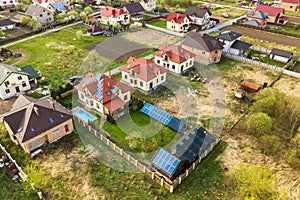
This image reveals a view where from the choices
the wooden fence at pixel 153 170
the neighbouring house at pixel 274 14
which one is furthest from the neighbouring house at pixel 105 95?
the neighbouring house at pixel 274 14

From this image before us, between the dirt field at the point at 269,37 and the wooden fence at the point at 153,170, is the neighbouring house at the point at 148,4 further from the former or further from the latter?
the wooden fence at the point at 153,170

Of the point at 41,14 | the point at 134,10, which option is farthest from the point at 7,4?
the point at 134,10

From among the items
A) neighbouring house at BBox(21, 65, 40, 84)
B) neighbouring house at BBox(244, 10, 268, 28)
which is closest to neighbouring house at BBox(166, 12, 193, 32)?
neighbouring house at BBox(244, 10, 268, 28)

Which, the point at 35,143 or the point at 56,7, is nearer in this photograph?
the point at 35,143

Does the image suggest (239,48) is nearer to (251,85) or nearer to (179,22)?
(251,85)

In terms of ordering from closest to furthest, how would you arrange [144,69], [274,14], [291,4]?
1. [144,69]
2. [274,14]
3. [291,4]

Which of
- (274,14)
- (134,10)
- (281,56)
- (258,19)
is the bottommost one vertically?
(281,56)

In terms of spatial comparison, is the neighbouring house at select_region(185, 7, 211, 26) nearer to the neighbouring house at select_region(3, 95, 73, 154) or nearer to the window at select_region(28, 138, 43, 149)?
the neighbouring house at select_region(3, 95, 73, 154)

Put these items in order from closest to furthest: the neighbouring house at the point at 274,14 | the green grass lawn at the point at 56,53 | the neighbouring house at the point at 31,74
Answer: the neighbouring house at the point at 31,74
the green grass lawn at the point at 56,53
the neighbouring house at the point at 274,14
